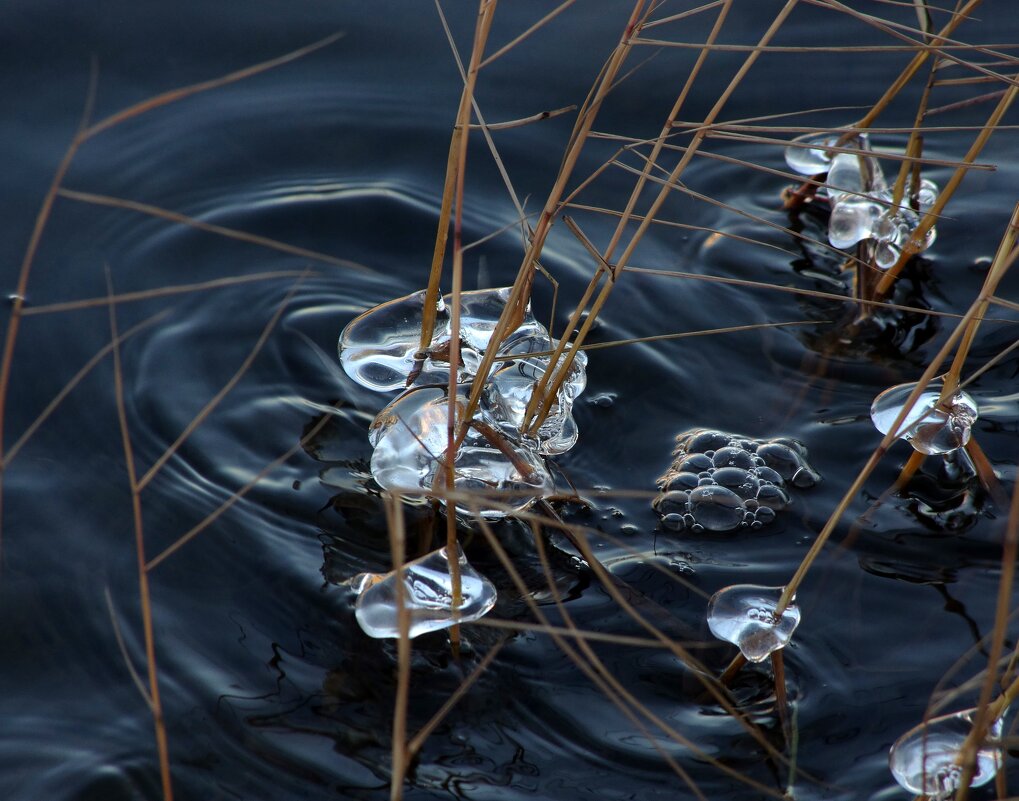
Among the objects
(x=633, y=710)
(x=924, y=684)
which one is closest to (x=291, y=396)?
(x=633, y=710)

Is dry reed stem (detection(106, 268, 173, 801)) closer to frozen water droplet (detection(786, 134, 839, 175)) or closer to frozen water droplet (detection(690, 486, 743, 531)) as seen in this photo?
frozen water droplet (detection(690, 486, 743, 531))

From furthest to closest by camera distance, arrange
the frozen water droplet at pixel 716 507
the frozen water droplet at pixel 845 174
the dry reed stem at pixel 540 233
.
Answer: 1. the frozen water droplet at pixel 845 174
2. the frozen water droplet at pixel 716 507
3. the dry reed stem at pixel 540 233

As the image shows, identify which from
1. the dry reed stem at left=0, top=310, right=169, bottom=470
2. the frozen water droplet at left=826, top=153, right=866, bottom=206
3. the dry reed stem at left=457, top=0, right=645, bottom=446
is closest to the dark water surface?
the dry reed stem at left=0, top=310, right=169, bottom=470

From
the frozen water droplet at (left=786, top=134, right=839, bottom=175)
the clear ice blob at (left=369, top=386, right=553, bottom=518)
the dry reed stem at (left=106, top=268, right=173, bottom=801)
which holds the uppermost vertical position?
the frozen water droplet at (left=786, top=134, right=839, bottom=175)

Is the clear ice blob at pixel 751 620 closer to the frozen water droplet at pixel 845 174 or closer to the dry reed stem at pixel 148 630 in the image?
the dry reed stem at pixel 148 630

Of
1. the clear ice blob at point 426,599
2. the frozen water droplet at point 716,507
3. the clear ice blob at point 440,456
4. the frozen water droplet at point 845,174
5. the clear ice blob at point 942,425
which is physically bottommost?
the clear ice blob at point 426,599

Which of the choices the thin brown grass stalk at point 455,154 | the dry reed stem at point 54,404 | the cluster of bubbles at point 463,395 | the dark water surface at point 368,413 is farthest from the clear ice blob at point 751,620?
the dry reed stem at point 54,404

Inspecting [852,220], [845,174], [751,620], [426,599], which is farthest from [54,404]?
[845,174]
